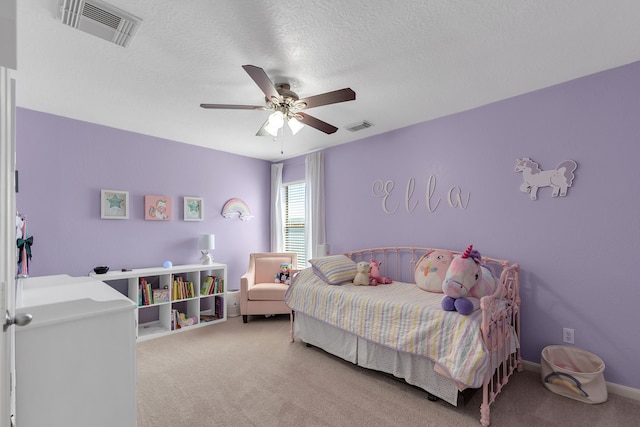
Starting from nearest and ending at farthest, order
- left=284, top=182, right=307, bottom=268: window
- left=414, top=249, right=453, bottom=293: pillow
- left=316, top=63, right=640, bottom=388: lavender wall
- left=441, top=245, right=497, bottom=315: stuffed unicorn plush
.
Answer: left=441, top=245, right=497, bottom=315: stuffed unicorn plush
left=316, top=63, right=640, bottom=388: lavender wall
left=414, top=249, right=453, bottom=293: pillow
left=284, top=182, right=307, bottom=268: window

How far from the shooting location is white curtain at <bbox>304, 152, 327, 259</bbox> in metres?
4.43

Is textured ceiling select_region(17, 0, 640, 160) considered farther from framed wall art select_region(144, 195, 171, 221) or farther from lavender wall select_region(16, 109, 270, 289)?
framed wall art select_region(144, 195, 171, 221)

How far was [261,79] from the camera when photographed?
1.91 meters

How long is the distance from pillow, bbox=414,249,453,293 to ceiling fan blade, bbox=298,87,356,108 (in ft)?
5.75

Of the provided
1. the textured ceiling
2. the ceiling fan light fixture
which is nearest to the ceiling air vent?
the textured ceiling

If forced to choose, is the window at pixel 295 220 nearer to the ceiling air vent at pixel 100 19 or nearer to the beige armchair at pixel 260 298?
the beige armchair at pixel 260 298

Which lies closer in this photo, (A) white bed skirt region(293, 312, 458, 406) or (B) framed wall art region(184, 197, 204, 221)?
(A) white bed skirt region(293, 312, 458, 406)

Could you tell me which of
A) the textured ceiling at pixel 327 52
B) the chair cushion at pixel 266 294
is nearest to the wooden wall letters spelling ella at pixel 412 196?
the textured ceiling at pixel 327 52

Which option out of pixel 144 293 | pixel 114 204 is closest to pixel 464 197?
pixel 144 293

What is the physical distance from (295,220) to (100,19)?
3623mm

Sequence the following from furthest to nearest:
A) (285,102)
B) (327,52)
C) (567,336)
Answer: (567,336), (285,102), (327,52)

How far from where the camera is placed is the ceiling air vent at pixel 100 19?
1639 mm

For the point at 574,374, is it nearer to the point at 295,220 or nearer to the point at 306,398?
the point at 306,398

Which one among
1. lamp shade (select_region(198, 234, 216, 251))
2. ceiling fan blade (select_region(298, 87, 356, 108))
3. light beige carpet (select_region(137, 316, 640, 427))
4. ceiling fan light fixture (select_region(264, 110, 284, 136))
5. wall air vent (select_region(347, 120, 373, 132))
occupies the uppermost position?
wall air vent (select_region(347, 120, 373, 132))
